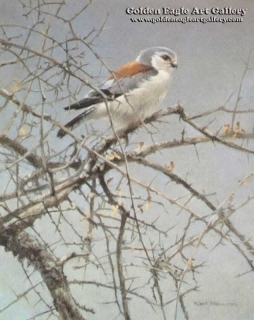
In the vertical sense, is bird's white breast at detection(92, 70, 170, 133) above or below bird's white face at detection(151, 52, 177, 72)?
below

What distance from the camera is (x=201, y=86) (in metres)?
1.69

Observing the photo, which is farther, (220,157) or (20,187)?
(220,157)

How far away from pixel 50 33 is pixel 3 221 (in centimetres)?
53

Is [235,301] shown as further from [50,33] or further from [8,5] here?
[8,5]

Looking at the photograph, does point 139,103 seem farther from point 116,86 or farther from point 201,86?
point 201,86

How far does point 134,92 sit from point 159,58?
0.47ft

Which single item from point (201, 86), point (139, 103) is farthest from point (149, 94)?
point (201, 86)

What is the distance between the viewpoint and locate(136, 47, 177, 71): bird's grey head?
5.44 feet

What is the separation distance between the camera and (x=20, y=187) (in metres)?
1.53

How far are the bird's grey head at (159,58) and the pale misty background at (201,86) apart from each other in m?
0.02

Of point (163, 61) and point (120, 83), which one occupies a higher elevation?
point (163, 61)

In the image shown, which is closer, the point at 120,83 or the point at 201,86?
the point at 120,83

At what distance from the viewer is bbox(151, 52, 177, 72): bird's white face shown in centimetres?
166

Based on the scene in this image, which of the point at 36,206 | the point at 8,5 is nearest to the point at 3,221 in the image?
the point at 36,206
